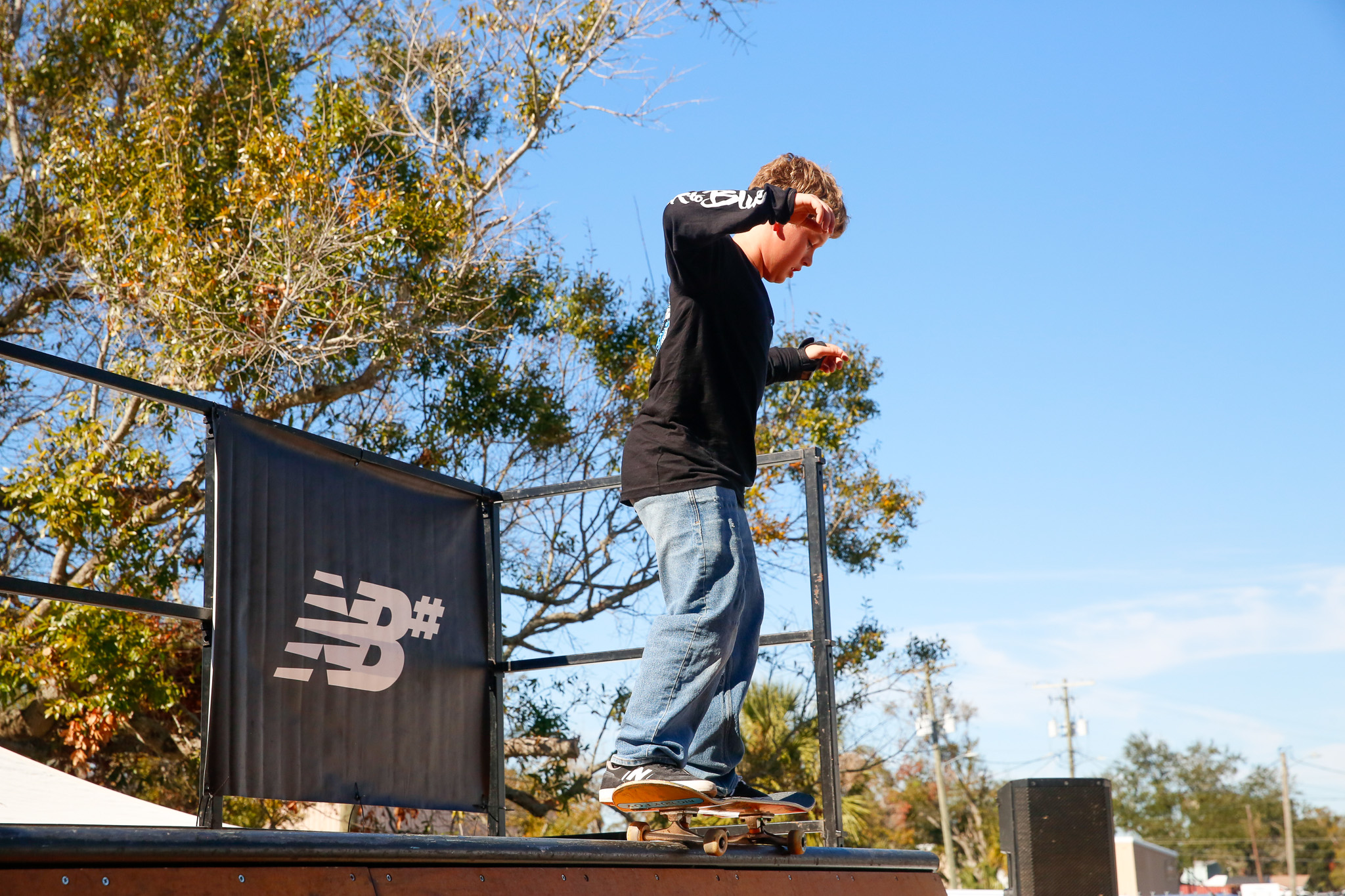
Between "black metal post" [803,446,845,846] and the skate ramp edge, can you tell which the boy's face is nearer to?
"black metal post" [803,446,845,846]

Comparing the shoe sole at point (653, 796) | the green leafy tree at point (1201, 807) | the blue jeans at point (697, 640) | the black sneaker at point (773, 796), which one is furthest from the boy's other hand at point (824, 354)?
the green leafy tree at point (1201, 807)

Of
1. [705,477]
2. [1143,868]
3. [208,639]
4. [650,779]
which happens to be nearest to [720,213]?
[705,477]

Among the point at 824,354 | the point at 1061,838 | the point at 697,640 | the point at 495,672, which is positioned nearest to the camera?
the point at 697,640

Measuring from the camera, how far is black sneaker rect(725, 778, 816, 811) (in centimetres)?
196

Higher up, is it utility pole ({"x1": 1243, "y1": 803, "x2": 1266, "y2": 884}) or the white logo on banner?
the white logo on banner

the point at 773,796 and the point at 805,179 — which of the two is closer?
the point at 773,796

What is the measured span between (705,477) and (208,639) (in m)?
1.13

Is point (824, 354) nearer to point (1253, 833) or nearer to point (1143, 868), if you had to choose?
point (1143, 868)

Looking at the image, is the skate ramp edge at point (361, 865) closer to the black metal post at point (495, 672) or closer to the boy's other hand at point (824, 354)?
the boy's other hand at point (824, 354)

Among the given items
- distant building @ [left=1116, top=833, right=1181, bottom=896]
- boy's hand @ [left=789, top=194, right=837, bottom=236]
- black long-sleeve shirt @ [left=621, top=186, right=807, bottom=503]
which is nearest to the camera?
boy's hand @ [left=789, top=194, right=837, bottom=236]

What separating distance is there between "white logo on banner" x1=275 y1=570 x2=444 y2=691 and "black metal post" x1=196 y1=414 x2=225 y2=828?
0.22 m

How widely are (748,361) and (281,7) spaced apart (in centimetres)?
1015

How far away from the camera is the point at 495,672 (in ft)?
10.4

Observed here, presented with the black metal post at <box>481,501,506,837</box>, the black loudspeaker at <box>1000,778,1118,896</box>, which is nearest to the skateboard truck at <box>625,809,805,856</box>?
the black metal post at <box>481,501,506,837</box>
